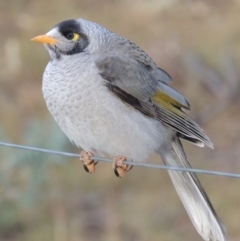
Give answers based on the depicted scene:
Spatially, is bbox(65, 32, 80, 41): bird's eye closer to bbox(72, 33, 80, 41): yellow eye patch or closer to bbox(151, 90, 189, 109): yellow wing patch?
bbox(72, 33, 80, 41): yellow eye patch

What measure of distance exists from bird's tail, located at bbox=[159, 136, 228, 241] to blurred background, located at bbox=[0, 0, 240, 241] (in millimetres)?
2286

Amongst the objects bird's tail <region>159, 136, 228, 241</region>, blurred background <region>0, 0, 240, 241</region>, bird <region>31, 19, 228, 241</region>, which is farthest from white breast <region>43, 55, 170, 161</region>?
blurred background <region>0, 0, 240, 241</region>

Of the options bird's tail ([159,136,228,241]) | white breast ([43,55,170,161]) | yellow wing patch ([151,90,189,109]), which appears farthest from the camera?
yellow wing patch ([151,90,189,109])

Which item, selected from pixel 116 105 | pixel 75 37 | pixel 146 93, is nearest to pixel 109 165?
pixel 146 93

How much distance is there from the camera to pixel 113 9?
1383cm

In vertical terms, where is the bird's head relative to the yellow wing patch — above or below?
Result: above

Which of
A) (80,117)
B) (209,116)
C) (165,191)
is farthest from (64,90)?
(209,116)

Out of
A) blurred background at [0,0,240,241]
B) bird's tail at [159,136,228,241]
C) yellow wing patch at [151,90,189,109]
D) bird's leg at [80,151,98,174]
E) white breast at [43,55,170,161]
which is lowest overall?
blurred background at [0,0,240,241]

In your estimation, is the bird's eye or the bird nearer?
the bird

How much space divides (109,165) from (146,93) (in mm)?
3679

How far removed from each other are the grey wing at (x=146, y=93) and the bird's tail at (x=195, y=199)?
0.18 meters

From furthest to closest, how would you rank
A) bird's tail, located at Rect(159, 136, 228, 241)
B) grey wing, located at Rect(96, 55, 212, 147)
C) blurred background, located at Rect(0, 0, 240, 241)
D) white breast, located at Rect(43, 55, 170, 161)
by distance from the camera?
blurred background, located at Rect(0, 0, 240, 241)
bird's tail, located at Rect(159, 136, 228, 241)
grey wing, located at Rect(96, 55, 212, 147)
white breast, located at Rect(43, 55, 170, 161)

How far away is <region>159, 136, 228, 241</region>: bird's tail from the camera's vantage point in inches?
231

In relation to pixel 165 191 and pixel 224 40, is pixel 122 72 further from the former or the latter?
pixel 224 40
